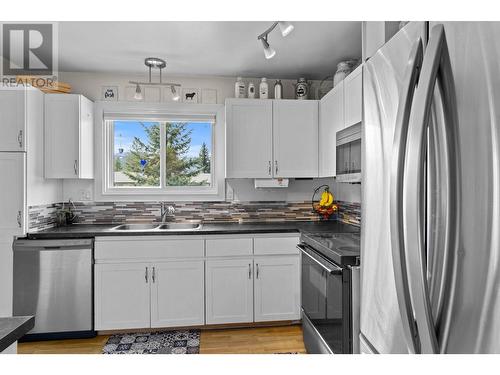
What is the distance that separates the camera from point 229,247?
2936 millimetres

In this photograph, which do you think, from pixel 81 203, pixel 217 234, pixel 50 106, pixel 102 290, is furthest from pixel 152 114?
pixel 102 290

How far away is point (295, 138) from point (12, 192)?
2.51 meters

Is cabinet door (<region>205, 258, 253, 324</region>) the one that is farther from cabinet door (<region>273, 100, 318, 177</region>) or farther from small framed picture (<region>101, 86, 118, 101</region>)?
small framed picture (<region>101, 86, 118, 101</region>)

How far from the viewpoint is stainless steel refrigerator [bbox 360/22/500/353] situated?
0.54 meters

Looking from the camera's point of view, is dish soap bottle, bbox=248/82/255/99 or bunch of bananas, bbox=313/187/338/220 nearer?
dish soap bottle, bbox=248/82/255/99

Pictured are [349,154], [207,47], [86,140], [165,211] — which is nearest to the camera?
[349,154]

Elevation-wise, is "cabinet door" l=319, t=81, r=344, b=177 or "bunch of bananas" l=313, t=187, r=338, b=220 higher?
"cabinet door" l=319, t=81, r=344, b=177

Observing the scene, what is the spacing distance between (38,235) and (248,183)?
197cm

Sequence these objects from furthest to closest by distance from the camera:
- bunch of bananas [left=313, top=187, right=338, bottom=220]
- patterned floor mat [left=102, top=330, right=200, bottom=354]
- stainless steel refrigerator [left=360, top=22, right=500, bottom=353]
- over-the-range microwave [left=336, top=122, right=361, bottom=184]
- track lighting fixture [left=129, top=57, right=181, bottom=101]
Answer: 1. bunch of bananas [left=313, top=187, right=338, bottom=220]
2. track lighting fixture [left=129, top=57, right=181, bottom=101]
3. patterned floor mat [left=102, top=330, right=200, bottom=354]
4. over-the-range microwave [left=336, top=122, right=361, bottom=184]
5. stainless steel refrigerator [left=360, top=22, right=500, bottom=353]

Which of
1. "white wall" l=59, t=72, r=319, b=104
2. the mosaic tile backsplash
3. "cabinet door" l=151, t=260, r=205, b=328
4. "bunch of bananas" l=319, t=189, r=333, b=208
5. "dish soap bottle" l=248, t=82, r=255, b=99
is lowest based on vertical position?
"cabinet door" l=151, t=260, r=205, b=328

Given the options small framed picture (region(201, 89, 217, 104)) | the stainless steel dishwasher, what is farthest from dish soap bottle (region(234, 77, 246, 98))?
the stainless steel dishwasher

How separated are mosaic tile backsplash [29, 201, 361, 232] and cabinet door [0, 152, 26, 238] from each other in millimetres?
484

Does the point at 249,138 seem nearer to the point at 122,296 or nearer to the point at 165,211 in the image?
the point at 165,211

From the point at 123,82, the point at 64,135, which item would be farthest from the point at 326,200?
the point at 64,135
